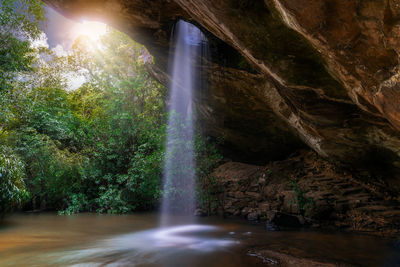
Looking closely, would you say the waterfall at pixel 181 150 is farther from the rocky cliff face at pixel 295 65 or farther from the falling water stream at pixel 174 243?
the rocky cliff face at pixel 295 65

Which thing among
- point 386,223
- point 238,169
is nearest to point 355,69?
point 386,223

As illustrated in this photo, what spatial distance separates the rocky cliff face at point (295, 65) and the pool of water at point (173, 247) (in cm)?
266

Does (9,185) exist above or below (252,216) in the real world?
above

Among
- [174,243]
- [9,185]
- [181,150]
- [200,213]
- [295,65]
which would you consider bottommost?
[174,243]

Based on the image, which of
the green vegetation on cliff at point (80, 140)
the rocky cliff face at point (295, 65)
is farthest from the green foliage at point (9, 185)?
the rocky cliff face at point (295, 65)

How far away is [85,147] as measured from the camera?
13.9 m

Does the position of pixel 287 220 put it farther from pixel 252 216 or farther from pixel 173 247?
pixel 173 247

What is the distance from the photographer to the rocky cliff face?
10.7 ft

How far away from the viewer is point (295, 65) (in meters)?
Answer: 5.57

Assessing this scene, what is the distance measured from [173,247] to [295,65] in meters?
5.03

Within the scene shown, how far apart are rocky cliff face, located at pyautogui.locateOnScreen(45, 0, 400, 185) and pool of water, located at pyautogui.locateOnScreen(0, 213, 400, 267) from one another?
2665 mm

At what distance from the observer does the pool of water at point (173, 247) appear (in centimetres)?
468

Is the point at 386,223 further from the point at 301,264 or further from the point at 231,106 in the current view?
the point at 231,106

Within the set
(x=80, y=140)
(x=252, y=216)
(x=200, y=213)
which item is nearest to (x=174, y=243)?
(x=252, y=216)
